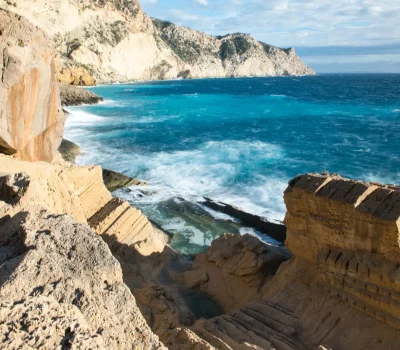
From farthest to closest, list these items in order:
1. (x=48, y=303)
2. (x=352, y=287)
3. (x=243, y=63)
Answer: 1. (x=243, y=63)
2. (x=352, y=287)
3. (x=48, y=303)

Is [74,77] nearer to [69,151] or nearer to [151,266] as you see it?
[69,151]

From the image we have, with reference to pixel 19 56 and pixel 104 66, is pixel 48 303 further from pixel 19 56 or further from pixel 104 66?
pixel 104 66

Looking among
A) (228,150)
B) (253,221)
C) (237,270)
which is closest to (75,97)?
(228,150)

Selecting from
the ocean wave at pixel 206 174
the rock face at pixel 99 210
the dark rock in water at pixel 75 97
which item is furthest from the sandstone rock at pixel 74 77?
the rock face at pixel 99 210

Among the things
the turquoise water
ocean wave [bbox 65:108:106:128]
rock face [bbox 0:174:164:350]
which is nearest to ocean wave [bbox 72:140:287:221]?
the turquoise water

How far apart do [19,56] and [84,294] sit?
6801mm

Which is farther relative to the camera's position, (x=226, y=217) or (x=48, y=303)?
(x=226, y=217)

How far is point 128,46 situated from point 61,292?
334ft

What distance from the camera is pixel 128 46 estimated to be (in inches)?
3866

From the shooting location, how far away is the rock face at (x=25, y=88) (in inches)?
330

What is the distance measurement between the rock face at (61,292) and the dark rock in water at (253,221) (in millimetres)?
10762

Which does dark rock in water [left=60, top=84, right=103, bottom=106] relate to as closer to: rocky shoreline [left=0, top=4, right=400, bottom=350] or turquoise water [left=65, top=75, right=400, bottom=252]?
turquoise water [left=65, top=75, right=400, bottom=252]

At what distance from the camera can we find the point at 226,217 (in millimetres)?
15875

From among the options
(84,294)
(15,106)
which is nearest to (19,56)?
(15,106)
